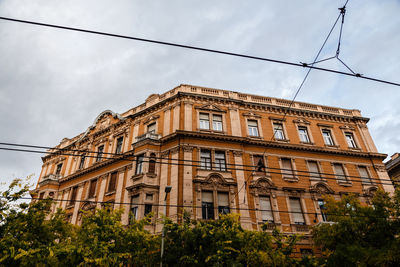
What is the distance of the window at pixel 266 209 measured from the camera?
20750 mm

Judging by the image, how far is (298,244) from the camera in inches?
782

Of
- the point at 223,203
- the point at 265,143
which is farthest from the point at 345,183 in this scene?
the point at 223,203

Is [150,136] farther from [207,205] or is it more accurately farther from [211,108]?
[207,205]

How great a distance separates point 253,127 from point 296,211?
8.50m

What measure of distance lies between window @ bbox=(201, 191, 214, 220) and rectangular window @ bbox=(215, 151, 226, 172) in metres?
2.30

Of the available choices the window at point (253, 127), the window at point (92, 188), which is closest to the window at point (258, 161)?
the window at point (253, 127)

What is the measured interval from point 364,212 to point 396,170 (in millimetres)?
19286

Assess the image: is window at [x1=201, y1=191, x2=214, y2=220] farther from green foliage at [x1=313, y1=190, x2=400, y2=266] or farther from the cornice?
green foliage at [x1=313, y1=190, x2=400, y2=266]

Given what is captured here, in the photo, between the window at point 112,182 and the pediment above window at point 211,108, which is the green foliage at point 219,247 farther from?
the pediment above window at point 211,108

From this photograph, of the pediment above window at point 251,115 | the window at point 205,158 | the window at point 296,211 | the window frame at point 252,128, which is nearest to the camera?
the window at point 296,211

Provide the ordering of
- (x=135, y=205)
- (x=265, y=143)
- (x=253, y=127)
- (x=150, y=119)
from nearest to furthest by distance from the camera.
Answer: (x=135, y=205), (x=265, y=143), (x=253, y=127), (x=150, y=119)

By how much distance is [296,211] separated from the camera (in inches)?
850

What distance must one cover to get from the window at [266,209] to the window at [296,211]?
1756 millimetres

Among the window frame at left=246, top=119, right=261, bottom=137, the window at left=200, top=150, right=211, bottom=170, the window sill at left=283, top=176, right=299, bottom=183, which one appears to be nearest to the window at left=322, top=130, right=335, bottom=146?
the window sill at left=283, top=176, right=299, bottom=183
